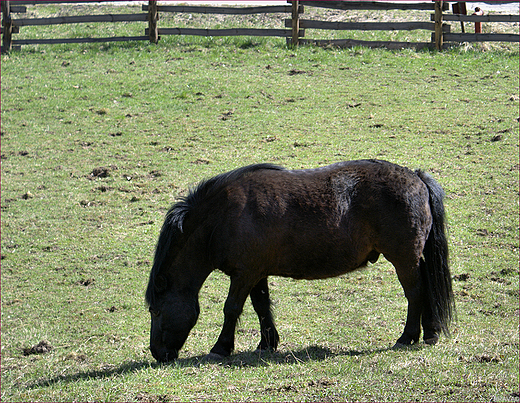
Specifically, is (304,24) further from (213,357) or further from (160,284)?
(213,357)

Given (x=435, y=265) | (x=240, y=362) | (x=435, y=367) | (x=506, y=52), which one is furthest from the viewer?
(x=506, y=52)

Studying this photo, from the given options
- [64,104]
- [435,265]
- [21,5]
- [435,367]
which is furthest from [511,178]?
[21,5]

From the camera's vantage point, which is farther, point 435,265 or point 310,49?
point 310,49

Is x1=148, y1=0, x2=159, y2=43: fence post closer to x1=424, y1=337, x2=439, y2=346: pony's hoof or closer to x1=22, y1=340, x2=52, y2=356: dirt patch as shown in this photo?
x1=22, y1=340, x2=52, y2=356: dirt patch

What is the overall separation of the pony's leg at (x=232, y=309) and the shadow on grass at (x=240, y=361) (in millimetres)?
119

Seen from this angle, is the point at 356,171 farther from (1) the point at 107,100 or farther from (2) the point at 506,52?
(2) the point at 506,52

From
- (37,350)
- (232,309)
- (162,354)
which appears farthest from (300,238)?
(37,350)

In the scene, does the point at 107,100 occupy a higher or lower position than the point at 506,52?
lower

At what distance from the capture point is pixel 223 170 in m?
11.9

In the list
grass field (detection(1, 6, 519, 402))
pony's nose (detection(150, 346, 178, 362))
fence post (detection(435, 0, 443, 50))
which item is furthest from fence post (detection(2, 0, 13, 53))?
pony's nose (detection(150, 346, 178, 362))

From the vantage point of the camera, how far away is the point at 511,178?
1102 centimetres

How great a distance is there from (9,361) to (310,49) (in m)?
14.3

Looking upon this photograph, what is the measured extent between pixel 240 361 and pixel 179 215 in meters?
1.62

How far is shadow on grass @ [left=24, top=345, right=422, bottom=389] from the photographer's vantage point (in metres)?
5.47
